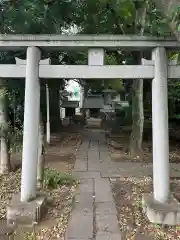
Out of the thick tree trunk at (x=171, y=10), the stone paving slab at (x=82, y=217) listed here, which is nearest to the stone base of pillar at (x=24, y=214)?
the stone paving slab at (x=82, y=217)

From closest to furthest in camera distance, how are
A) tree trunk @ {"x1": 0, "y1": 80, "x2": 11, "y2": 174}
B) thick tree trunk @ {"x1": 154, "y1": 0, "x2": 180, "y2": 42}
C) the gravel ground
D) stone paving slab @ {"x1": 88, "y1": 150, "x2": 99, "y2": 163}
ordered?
thick tree trunk @ {"x1": 154, "y1": 0, "x2": 180, "y2": 42} < the gravel ground < tree trunk @ {"x1": 0, "y1": 80, "x2": 11, "y2": 174} < stone paving slab @ {"x1": 88, "y1": 150, "x2": 99, "y2": 163}

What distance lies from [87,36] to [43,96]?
33.0 feet

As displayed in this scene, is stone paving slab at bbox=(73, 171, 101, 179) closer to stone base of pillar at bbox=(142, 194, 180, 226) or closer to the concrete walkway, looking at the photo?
the concrete walkway

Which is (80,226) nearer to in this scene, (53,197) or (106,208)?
(106,208)

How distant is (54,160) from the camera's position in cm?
920

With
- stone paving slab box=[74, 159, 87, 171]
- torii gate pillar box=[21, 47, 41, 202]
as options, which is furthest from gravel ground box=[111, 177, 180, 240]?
torii gate pillar box=[21, 47, 41, 202]

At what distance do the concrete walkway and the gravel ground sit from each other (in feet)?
0.46

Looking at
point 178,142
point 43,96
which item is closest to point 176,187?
point 178,142

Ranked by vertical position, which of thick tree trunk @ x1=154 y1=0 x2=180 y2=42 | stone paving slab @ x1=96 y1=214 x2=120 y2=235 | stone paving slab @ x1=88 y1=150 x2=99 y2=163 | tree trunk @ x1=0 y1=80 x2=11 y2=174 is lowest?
stone paving slab @ x1=96 y1=214 x2=120 y2=235

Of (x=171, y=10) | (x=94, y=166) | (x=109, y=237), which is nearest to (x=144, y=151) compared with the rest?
(x=94, y=166)

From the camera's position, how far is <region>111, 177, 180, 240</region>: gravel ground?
4.12 m

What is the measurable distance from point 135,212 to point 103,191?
1.16m

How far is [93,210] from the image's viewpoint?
4.80 meters

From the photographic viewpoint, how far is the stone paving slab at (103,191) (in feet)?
17.7
